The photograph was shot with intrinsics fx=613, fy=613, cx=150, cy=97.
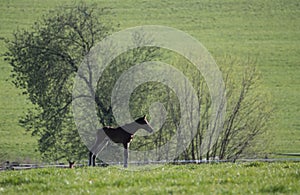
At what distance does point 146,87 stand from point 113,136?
596 inches

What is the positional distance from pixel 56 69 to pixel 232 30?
117 ft

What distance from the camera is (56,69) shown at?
115ft

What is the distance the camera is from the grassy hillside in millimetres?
52156

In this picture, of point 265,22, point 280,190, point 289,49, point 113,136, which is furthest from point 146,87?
point 265,22

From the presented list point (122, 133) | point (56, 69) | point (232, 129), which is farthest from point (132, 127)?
point (232, 129)

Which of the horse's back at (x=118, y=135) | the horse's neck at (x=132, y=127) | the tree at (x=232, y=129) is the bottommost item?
the tree at (x=232, y=129)

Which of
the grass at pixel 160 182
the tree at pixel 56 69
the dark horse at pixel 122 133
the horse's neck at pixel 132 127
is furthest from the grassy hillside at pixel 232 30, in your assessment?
the grass at pixel 160 182

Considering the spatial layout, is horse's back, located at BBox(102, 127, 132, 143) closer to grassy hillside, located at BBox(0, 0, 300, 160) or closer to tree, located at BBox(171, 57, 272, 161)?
tree, located at BBox(171, 57, 272, 161)

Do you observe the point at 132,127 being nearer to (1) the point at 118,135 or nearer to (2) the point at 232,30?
(1) the point at 118,135

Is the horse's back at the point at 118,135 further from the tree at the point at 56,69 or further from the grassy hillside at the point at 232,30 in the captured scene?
the grassy hillside at the point at 232,30

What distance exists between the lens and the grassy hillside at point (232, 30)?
52156 mm

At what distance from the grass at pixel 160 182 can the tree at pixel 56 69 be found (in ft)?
69.2

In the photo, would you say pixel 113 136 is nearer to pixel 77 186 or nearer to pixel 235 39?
pixel 77 186

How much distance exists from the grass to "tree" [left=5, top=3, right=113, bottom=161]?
21.1 m
